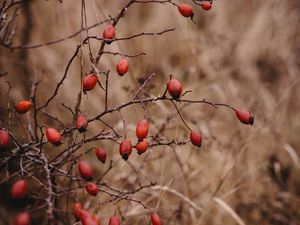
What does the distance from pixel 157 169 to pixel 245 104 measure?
86cm

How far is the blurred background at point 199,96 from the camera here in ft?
6.57

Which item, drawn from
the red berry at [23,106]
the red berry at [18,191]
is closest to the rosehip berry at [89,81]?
the red berry at [23,106]

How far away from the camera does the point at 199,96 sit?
281 cm

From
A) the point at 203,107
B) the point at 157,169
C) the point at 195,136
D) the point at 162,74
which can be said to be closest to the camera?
the point at 195,136

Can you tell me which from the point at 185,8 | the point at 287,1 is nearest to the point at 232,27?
the point at 287,1

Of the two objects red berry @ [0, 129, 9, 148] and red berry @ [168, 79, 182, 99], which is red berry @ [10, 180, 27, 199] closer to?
red berry @ [0, 129, 9, 148]

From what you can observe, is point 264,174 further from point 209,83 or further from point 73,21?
point 73,21

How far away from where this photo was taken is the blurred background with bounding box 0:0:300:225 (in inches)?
78.9

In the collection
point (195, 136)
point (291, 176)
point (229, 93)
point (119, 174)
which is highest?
point (195, 136)

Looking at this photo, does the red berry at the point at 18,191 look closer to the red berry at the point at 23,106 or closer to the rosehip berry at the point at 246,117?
the red berry at the point at 23,106

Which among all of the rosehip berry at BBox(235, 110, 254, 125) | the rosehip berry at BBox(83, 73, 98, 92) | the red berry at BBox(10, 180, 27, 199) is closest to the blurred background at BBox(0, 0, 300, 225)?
the rosehip berry at BBox(83, 73, 98, 92)

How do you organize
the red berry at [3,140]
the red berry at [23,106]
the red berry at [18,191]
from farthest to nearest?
the red berry at [23,106]
the red berry at [3,140]
the red berry at [18,191]

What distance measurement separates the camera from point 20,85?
2697 millimetres

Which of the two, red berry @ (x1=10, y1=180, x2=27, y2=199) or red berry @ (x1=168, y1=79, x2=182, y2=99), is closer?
red berry @ (x1=10, y1=180, x2=27, y2=199)
